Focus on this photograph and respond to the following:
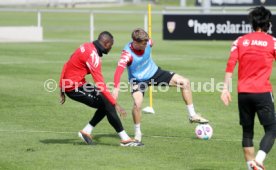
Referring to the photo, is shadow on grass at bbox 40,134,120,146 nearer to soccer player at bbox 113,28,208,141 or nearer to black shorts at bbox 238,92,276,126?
soccer player at bbox 113,28,208,141

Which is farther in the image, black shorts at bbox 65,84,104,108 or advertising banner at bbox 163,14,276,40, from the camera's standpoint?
advertising banner at bbox 163,14,276,40

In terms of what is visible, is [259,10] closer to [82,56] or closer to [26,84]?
[82,56]

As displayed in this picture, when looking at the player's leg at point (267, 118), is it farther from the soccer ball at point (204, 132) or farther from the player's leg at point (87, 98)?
the player's leg at point (87, 98)

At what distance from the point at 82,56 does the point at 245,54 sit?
3.64 m

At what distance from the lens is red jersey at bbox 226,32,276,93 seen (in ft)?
34.0

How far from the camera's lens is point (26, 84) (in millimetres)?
21938

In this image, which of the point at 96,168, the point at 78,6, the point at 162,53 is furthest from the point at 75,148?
the point at 78,6

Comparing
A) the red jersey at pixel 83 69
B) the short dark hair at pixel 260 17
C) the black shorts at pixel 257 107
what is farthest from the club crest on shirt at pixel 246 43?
the red jersey at pixel 83 69

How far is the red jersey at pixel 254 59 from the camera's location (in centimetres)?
1036

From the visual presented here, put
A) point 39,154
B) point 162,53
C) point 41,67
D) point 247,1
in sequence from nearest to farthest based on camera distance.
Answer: point 39,154 → point 41,67 → point 162,53 → point 247,1

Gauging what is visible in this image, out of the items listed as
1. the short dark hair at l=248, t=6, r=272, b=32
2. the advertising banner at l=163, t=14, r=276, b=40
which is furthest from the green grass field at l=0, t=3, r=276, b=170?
the advertising banner at l=163, t=14, r=276, b=40

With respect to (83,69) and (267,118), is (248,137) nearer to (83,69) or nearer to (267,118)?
(267,118)

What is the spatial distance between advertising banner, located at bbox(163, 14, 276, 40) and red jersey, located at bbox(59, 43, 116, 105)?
20514 millimetres

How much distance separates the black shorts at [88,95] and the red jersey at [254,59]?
3376 mm
